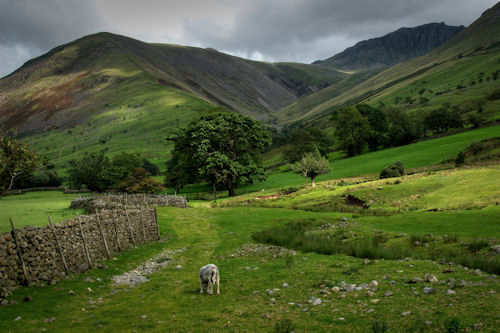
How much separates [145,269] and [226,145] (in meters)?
58.5

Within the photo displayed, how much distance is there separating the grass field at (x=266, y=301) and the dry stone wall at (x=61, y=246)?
0.89 metres

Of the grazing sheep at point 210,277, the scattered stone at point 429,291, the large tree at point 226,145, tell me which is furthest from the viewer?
the large tree at point 226,145

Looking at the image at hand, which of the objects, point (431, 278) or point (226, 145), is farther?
point (226, 145)

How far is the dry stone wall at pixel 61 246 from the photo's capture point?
1489 centimetres

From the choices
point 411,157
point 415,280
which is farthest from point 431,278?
point 411,157

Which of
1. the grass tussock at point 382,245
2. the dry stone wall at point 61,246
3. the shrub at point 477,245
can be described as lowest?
the grass tussock at point 382,245

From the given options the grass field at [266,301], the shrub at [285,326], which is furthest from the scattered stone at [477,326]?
the shrub at [285,326]

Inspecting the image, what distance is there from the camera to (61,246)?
1764 cm

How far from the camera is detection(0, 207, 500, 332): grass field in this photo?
30.8ft

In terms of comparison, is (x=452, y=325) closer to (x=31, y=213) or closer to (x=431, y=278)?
(x=431, y=278)

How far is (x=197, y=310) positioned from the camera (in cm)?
1227

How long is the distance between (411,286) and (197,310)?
828 centimetres

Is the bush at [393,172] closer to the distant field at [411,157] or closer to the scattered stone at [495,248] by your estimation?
the distant field at [411,157]

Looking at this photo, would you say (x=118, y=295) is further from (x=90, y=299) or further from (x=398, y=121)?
(x=398, y=121)
